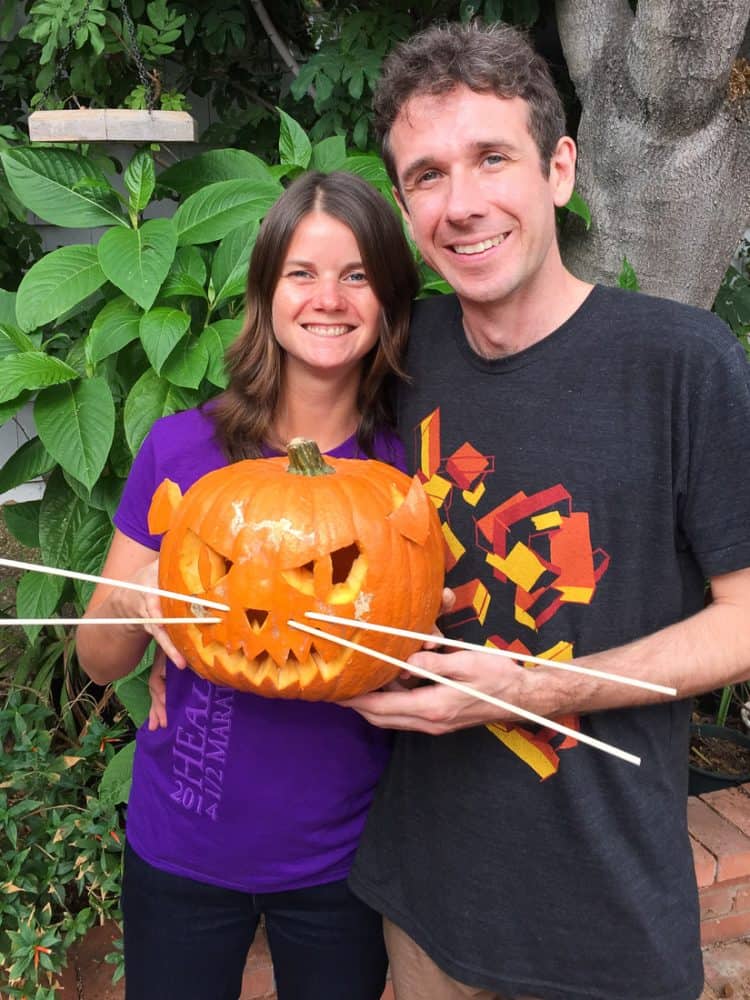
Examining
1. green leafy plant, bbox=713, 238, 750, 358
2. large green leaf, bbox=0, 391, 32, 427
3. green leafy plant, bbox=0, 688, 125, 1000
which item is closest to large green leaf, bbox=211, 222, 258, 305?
large green leaf, bbox=0, 391, 32, 427

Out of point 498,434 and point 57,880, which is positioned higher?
point 498,434

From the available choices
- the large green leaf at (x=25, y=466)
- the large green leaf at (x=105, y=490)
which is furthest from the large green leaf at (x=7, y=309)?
the large green leaf at (x=105, y=490)

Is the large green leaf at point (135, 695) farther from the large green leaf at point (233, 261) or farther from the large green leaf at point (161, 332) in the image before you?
the large green leaf at point (233, 261)

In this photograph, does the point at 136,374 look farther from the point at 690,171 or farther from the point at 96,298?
the point at 690,171

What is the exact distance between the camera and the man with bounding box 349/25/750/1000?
1300 mm

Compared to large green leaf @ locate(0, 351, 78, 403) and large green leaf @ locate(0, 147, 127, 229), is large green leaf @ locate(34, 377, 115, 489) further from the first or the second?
large green leaf @ locate(0, 147, 127, 229)

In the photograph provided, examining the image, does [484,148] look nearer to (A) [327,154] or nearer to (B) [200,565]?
(B) [200,565]

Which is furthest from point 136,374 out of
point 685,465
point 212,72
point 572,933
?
point 212,72

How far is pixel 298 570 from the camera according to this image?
1210 millimetres

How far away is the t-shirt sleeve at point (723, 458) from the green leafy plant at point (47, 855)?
1957 mm

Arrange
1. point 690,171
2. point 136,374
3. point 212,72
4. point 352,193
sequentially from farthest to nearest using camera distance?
point 212,72 < point 690,171 < point 136,374 < point 352,193

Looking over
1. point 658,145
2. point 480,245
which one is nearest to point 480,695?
point 480,245

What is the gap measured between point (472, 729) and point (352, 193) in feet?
3.39

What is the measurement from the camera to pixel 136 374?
2322mm
